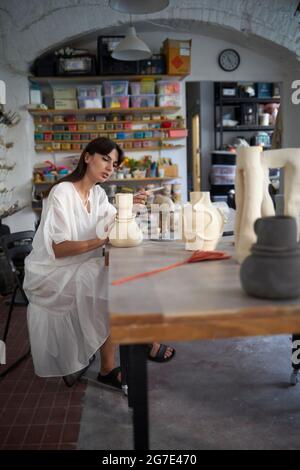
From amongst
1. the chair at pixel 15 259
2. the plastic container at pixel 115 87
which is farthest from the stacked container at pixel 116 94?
the chair at pixel 15 259

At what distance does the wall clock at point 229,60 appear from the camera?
664 cm

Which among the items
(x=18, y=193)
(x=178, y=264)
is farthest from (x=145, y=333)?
(x=18, y=193)

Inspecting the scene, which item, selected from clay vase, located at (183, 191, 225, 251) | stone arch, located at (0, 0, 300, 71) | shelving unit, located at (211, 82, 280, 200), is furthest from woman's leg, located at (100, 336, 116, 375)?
shelving unit, located at (211, 82, 280, 200)

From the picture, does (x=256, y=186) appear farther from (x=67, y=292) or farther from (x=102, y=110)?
(x=102, y=110)

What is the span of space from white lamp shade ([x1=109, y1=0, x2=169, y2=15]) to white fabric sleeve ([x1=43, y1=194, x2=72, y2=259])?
1.80m

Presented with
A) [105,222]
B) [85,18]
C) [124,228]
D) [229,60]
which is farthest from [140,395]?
[229,60]

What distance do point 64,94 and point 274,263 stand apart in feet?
18.0

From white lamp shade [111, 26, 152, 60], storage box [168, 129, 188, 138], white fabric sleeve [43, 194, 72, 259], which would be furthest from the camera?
storage box [168, 129, 188, 138]

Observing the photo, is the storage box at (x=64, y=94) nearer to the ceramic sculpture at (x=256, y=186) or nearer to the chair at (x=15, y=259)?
the chair at (x=15, y=259)

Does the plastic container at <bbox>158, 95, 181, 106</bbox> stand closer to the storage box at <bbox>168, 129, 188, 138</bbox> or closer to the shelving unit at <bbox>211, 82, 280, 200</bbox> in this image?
the storage box at <bbox>168, 129, 188, 138</bbox>

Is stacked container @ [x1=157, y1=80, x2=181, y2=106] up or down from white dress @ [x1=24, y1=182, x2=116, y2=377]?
up

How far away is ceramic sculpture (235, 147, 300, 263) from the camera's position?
5.07 feet

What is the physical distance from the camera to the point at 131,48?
15.6ft

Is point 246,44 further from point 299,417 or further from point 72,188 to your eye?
point 299,417
